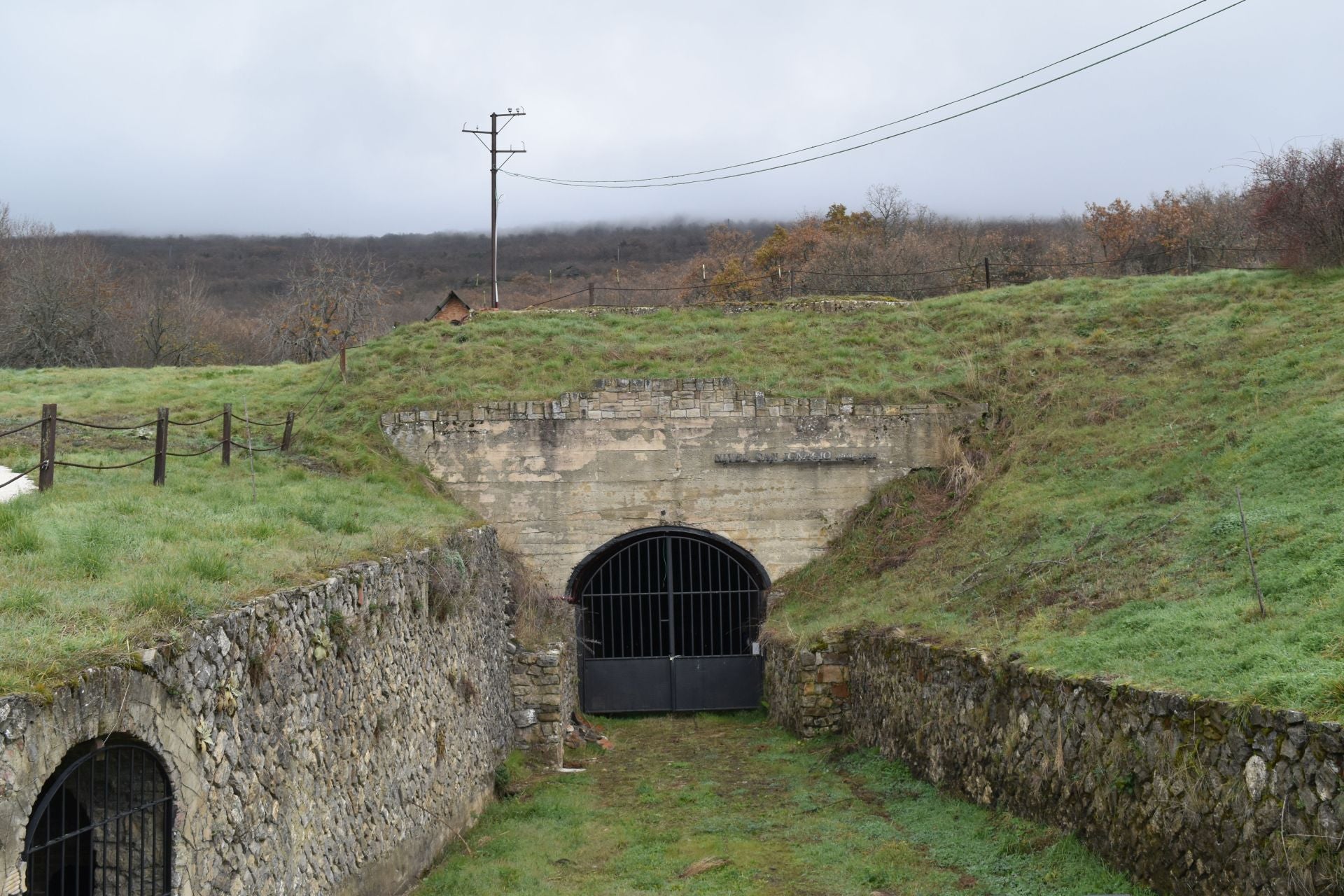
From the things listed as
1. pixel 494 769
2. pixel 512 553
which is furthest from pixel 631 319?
pixel 494 769

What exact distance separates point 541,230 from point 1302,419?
4089 inches

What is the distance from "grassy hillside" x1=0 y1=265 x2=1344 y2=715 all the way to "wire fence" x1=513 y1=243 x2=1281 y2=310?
23.9 feet

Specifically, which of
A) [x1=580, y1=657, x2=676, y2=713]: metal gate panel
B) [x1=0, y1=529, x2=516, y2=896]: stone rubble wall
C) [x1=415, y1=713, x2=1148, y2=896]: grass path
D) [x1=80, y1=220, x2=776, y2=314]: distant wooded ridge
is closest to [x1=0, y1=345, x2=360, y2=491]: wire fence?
[x1=0, y1=529, x2=516, y2=896]: stone rubble wall

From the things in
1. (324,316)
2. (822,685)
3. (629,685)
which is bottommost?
(629,685)

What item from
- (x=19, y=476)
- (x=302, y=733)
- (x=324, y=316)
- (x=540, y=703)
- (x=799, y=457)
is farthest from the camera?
(x=324, y=316)

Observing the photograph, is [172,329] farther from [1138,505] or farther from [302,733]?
[302,733]

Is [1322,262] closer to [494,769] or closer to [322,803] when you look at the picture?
[494,769]

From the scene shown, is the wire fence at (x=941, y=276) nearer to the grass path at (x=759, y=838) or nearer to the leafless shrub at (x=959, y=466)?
the leafless shrub at (x=959, y=466)

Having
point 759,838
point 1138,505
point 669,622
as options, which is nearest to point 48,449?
point 759,838

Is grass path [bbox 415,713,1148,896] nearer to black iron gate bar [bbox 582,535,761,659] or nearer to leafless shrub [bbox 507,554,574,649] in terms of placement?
leafless shrub [bbox 507,554,574,649]

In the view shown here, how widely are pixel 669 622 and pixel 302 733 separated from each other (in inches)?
460

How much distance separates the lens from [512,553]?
18172 mm

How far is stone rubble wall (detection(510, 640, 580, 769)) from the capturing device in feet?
50.5

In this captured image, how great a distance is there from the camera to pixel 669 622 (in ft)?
61.8
